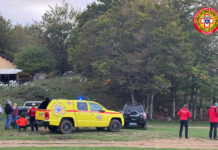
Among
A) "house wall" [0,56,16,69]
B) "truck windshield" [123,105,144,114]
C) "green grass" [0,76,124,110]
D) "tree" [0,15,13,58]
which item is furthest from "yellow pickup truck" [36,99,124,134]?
"tree" [0,15,13,58]

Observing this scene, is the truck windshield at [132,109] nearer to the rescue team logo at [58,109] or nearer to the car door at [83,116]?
the car door at [83,116]

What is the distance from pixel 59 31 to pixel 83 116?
37474 mm

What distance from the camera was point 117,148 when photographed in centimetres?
1334

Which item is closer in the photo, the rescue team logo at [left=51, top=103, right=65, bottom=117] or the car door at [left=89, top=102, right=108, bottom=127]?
the rescue team logo at [left=51, top=103, right=65, bottom=117]

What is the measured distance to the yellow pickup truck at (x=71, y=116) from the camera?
1792cm

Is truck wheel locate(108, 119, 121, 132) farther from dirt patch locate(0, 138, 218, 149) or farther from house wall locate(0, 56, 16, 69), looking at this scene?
house wall locate(0, 56, 16, 69)

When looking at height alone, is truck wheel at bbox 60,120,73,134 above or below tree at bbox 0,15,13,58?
below

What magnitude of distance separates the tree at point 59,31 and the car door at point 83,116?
3676 cm

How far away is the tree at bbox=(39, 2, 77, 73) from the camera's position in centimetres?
5500

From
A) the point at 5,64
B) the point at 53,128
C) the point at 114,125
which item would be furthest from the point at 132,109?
the point at 5,64

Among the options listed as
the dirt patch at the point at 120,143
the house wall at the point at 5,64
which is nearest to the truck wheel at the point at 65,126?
the dirt patch at the point at 120,143

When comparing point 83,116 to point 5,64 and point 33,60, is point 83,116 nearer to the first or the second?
point 33,60

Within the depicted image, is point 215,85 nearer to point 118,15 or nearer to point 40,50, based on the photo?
point 118,15

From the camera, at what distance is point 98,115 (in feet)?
63.1
